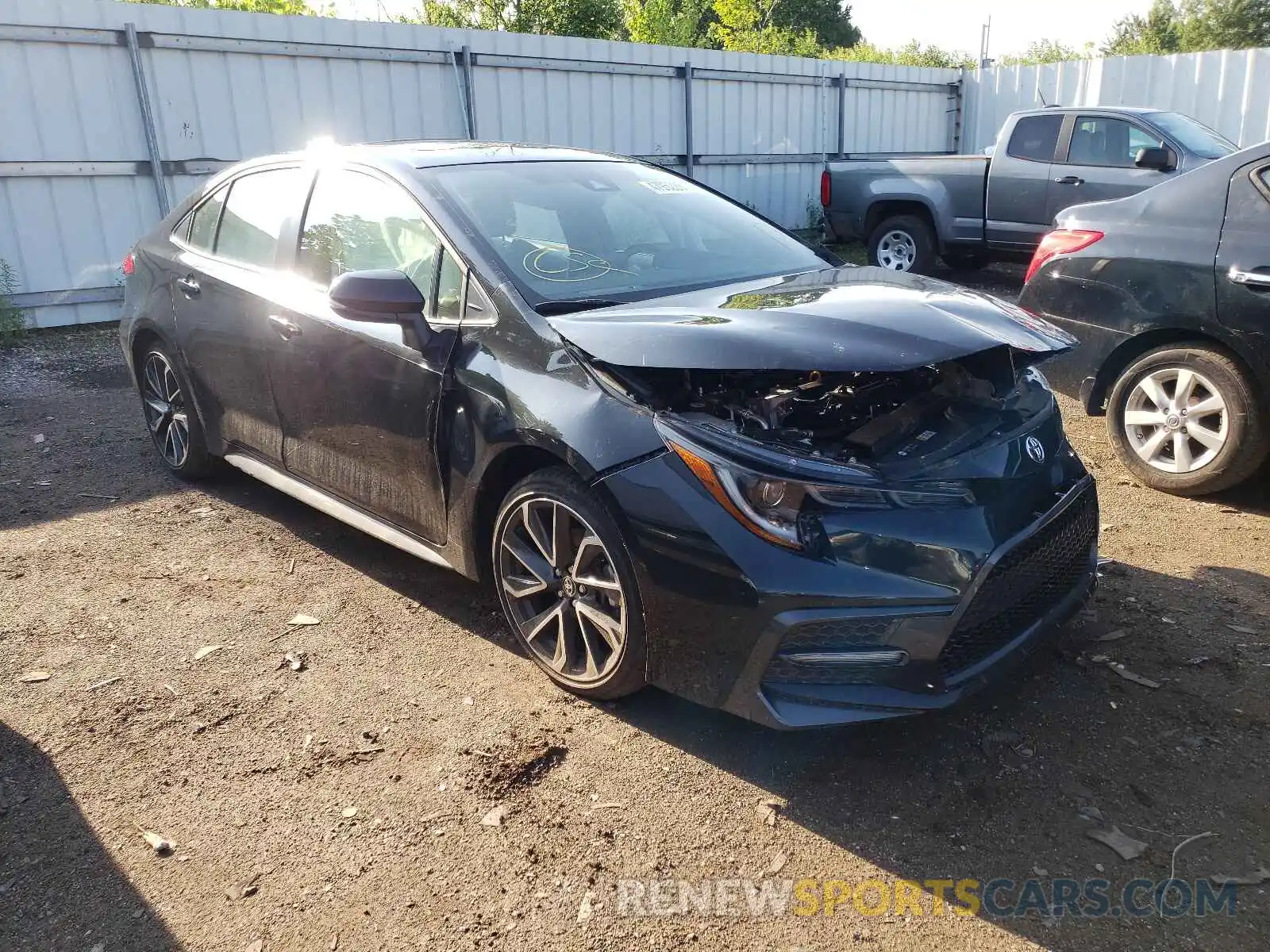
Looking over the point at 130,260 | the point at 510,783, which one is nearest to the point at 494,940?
the point at 510,783

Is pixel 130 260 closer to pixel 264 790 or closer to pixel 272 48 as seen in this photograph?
pixel 264 790

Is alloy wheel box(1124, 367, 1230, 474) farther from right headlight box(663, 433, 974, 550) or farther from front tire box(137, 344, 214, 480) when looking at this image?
front tire box(137, 344, 214, 480)

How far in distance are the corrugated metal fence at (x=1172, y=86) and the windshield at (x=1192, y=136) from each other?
11.0 feet

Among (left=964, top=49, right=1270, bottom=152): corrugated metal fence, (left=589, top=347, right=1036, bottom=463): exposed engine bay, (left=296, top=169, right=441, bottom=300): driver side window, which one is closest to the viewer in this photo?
(left=589, top=347, right=1036, bottom=463): exposed engine bay

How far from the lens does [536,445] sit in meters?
2.92

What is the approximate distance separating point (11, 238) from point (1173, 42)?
1880 inches

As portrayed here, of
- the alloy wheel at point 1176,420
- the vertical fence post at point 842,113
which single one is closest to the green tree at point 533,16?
the vertical fence post at point 842,113

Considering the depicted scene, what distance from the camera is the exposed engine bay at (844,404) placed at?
271 cm

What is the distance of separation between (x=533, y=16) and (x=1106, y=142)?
16309 mm

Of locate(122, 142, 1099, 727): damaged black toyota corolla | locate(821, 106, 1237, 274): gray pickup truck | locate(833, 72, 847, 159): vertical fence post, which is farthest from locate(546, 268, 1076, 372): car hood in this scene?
locate(833, 72, 847, 159): vertical fence post

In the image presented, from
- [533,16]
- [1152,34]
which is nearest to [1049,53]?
[1152,34]

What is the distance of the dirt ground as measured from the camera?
2.28 m

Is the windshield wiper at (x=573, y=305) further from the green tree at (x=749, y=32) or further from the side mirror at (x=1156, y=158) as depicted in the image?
the green tree at (x=749, y=32)

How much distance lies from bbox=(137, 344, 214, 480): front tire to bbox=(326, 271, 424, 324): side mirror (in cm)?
206
